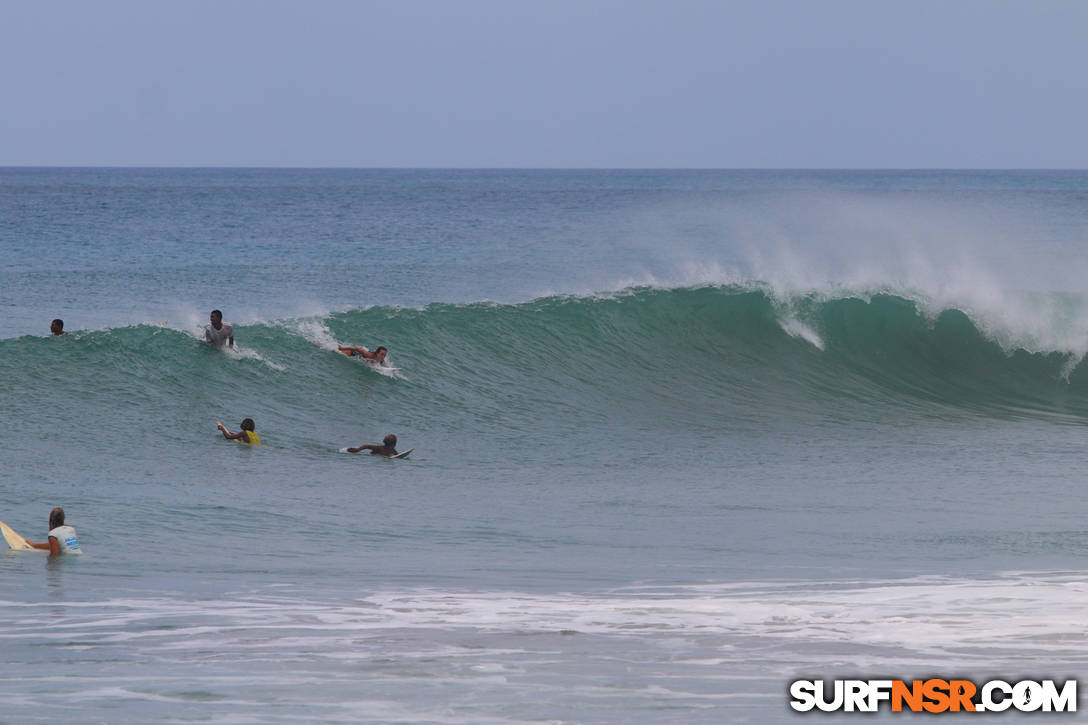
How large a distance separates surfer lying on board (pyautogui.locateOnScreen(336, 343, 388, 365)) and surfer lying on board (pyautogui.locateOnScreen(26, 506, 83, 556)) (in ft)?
27.7

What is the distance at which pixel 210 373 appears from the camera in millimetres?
16891

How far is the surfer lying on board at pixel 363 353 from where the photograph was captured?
17.8 m

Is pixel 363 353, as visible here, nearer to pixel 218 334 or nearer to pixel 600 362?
pixel 218 334

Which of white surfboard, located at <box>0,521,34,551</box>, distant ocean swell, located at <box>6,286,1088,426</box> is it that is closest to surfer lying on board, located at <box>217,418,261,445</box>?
distant ocean swell, located at <box>6,286,1088,426</box>

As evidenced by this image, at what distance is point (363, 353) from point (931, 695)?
1276cm

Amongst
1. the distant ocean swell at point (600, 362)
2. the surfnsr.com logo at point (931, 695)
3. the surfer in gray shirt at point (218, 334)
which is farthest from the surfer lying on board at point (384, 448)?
the surfnsr.com logo at point (931, 695)

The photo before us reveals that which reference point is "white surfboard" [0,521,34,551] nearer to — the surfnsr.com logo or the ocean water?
the ocean water

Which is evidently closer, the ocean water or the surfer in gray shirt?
the ocean water

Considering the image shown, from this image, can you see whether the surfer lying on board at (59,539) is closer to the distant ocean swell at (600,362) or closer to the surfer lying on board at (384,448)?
the surfer lying on board at (384,448)

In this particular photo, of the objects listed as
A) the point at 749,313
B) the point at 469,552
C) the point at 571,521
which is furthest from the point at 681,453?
the point at 749,313

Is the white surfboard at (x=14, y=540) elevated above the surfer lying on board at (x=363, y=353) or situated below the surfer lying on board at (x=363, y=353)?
below

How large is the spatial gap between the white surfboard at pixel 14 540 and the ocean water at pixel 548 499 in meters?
0.14

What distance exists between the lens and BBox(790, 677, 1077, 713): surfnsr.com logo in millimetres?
6109

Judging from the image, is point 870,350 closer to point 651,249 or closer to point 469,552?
point 469,552
